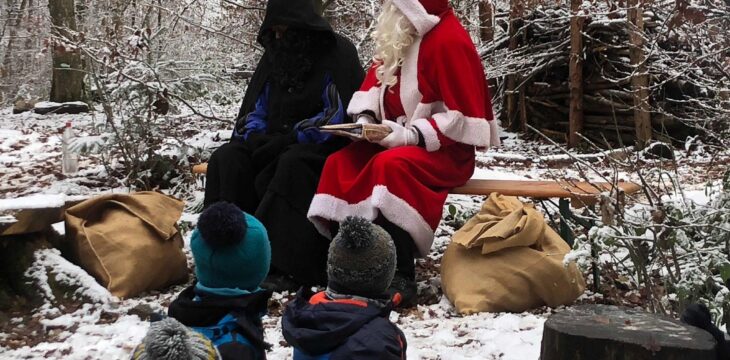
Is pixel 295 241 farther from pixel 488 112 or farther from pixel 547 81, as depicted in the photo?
pixel 547 81

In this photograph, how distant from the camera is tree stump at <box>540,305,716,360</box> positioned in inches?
86.7

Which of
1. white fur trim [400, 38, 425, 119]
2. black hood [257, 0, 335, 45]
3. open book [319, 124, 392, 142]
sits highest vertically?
black hood [257, 0, 335, 45]

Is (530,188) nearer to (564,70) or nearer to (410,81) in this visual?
(410,81)

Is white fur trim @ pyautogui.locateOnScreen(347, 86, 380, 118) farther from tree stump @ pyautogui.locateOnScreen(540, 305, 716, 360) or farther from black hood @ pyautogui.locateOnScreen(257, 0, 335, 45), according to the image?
tree stump @ pyautogui.locateOnScreen(540, 305, 716, 360)

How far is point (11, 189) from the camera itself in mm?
7324

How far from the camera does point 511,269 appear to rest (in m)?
4.05

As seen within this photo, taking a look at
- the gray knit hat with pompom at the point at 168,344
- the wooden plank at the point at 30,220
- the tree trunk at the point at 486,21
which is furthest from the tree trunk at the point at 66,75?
the gray knit hat with pompom at the point at 168,344

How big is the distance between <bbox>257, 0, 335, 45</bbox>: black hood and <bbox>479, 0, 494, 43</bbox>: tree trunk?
22.4 ft

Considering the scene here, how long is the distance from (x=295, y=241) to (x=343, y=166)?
0.50m

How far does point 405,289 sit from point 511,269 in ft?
1.85

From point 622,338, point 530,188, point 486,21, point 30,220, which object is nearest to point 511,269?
point 530,188

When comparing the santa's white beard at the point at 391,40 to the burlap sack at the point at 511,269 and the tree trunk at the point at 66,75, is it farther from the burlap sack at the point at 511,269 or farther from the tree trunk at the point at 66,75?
the tree trunk at the point at 66,75

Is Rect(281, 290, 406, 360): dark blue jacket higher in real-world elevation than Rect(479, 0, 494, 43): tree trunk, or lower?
lower

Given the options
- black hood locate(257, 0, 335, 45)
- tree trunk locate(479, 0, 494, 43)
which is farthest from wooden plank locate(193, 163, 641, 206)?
tree trunk locate(479, 0, 494, 43)
